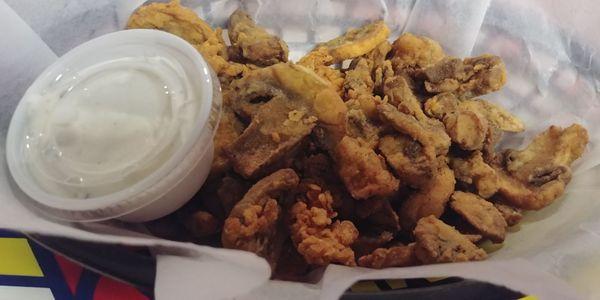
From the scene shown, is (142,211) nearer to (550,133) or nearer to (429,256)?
(429,256)

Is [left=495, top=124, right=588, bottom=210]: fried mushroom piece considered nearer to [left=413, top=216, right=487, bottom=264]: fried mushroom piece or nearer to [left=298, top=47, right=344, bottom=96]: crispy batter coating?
[left=413, top=216, right=487, bottom=264]: fried mushroom piece

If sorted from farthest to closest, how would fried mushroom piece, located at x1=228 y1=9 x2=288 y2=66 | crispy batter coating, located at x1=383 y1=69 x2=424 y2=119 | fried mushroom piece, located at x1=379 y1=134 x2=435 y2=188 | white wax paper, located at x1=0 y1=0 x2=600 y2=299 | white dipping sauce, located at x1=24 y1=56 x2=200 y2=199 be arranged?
fried mushroom piece, located at x1=228 y1=9 x2=288 y2=66 → crispy batter coating, located at x1=383 y1=69 x2=424 y2=119 → fried mushroom piece, located at x1=379 y1=134 x2=435 y2=188 → white dipping sauce, located at x1=24 y1=56 x2=200 y2=199 → white wax paper, located at x1=0 y1=0 x2=600 y2=299

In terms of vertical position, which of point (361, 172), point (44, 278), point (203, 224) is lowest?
point (44, 278)

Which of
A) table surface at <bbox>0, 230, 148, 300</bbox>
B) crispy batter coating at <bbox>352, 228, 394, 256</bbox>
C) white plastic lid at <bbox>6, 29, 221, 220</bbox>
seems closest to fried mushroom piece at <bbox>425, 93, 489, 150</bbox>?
crispy batter coating at <bbox>352, 228, 394, 256</bbox>

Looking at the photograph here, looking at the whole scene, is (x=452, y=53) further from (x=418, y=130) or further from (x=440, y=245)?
(x=440, y=245)

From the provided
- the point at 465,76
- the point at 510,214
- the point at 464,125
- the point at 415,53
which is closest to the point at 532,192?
the point at 510,214

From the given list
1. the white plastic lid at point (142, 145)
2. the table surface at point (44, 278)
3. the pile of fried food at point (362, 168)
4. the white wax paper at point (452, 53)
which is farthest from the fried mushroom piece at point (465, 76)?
the table surface at point (44, 278)

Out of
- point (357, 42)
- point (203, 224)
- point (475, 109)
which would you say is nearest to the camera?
point (203, 224)
